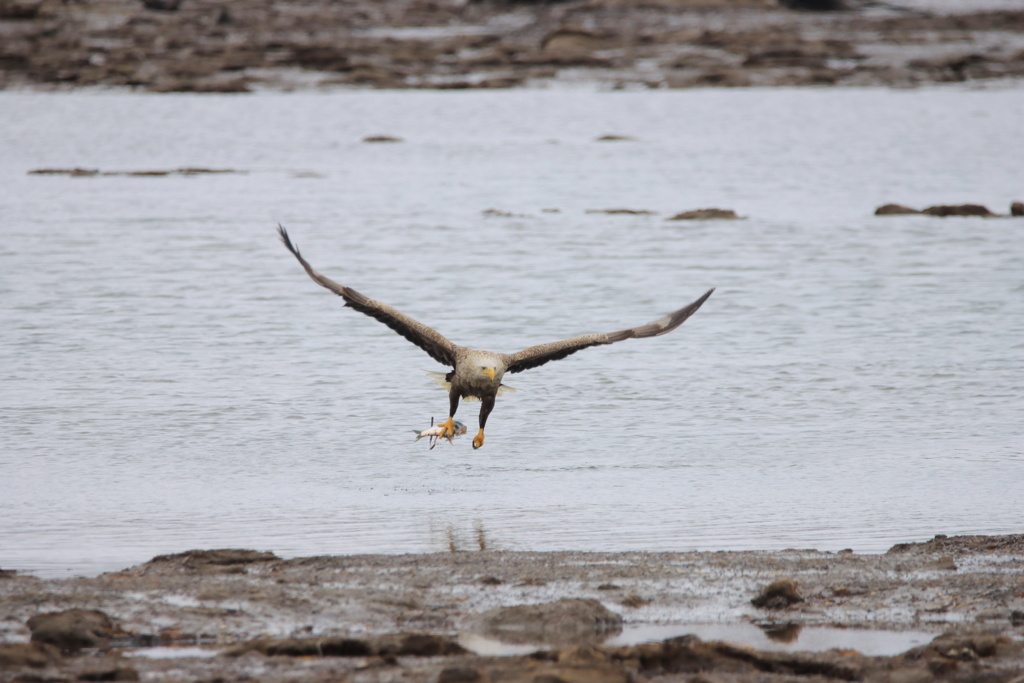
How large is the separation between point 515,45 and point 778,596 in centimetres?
5325

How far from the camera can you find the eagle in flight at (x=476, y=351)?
9.41 meters

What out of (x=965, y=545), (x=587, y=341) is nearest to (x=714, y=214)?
(x=587, y=341)

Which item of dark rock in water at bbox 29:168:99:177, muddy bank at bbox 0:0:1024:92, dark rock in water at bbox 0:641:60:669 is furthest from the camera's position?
muddy bank at bbox 0:0:1024:92

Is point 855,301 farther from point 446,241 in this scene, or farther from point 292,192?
point 292,192

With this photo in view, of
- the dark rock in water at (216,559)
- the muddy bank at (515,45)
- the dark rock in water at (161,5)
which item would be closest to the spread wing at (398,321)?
the dark rock in water at (216,559)

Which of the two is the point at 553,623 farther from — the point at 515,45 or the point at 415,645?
the point at 515,45

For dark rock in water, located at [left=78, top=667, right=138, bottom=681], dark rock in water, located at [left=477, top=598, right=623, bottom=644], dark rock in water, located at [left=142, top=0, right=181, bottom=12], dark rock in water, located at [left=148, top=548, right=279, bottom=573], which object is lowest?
dark rock in water, located at [left=142, top=0, right=181, bottom=12]

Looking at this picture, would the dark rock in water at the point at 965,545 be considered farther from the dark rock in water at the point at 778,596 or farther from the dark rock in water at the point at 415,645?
the dark rock in water at the point at 415,645

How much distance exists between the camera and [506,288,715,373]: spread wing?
9359mm

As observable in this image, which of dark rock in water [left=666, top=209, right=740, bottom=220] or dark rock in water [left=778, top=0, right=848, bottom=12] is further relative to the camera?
dark rock in water [left=778, top=0, right=848, bottom=12]

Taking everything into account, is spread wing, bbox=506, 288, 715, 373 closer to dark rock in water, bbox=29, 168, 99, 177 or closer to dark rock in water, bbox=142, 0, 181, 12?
dark rock in water, bbox=29, 168, 99, 177

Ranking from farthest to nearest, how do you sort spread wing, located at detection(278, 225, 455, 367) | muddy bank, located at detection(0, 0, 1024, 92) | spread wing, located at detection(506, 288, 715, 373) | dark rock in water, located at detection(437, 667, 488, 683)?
muddy bank, located at detection(0, 0, 1024, 92), spread wing, located at detection(278, 225, 455, 367), spread wing, located at detection(506, 288, 715, 373), dark rock in water, located at detection(437, 667, 488, 683)

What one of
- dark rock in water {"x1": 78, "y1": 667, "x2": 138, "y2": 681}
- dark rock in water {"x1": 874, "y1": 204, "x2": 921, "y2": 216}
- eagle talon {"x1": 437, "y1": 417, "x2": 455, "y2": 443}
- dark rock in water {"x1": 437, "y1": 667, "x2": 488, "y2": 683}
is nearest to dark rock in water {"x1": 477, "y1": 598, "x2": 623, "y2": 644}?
dark rock in water {"x1": 437, "y1": 667, "x2": 488, "y2": 683}

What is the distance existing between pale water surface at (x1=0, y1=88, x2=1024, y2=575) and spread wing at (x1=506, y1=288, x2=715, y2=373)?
0.82 meters
